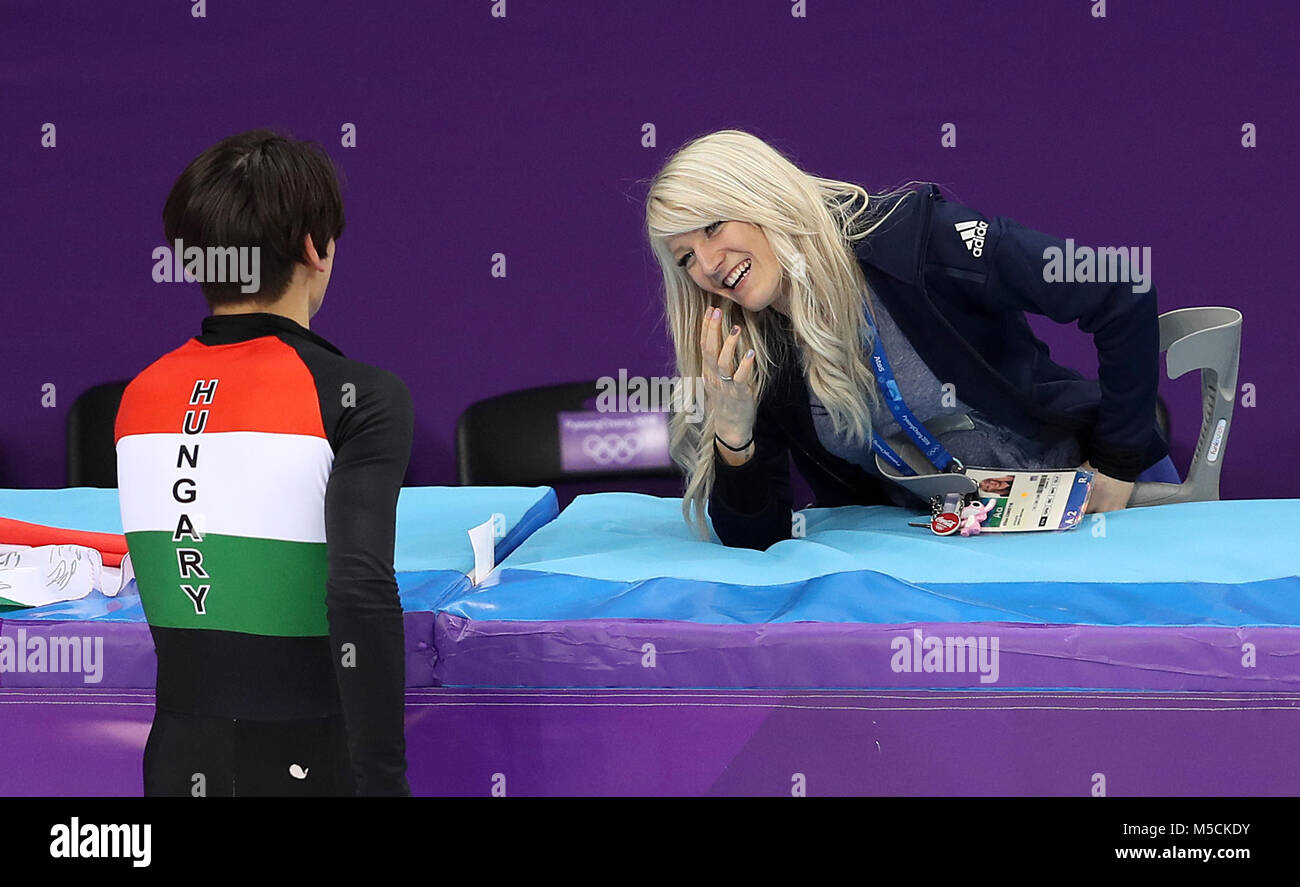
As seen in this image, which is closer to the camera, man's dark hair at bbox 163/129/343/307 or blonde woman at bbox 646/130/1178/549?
man's dark hair at bbox 163/129/343/307

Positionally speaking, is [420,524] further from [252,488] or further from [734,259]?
[252,488]

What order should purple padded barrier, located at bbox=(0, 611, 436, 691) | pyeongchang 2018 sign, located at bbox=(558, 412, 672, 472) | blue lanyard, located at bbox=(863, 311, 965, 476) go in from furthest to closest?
pyeongchang 2018 sign, located at bbox=(558, 412, 672, 472) < blue lanyard, located at bbox=(863, 311, 965, 476) < purple padded barrier, located at bbox=(0, 611, 436, 691)

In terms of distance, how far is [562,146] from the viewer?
3141 mm

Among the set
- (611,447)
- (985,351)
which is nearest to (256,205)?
(985,351)

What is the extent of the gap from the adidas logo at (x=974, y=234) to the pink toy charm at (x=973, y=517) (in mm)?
377

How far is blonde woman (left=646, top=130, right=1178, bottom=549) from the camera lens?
1.69m

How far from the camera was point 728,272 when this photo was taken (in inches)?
66.6

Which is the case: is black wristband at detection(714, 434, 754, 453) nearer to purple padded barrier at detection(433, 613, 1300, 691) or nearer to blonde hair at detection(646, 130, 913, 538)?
blonde hair at detection(646, 130, 913, 538)

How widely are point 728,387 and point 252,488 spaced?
804 millimetres

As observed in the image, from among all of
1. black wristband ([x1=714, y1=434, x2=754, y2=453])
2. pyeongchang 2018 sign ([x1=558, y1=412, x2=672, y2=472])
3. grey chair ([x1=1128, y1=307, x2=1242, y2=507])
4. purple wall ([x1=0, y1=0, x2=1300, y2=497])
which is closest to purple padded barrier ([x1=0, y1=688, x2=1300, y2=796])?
black wristband ([x1=714, y1=434, x2=754, y2=453])

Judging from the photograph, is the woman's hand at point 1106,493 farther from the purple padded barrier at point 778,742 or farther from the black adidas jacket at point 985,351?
the purple padded barrier at point 778,742

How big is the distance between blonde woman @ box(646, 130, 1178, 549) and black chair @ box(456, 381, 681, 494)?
1025 millimetres
